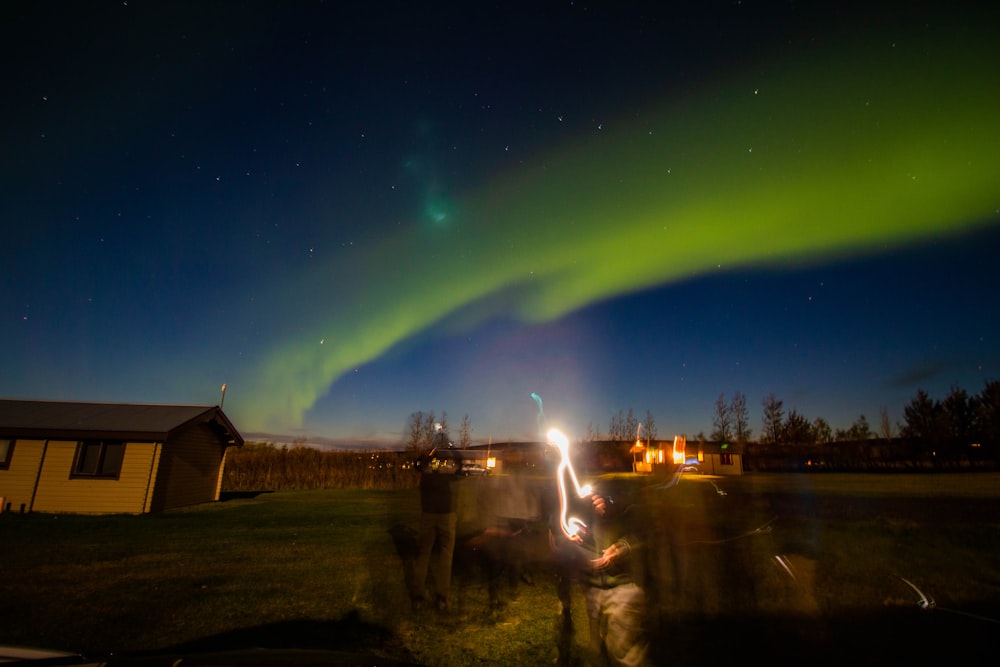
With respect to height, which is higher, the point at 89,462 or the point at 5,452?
the point at 5,452

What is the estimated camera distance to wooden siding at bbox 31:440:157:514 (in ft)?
65.5

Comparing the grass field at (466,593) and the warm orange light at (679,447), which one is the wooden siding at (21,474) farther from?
the warm orange light at (679,447)

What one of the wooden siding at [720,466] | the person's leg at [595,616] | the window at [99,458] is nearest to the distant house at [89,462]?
the window at [99,458]

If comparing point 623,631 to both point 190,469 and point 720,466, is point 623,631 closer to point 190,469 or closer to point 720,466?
point 190,469

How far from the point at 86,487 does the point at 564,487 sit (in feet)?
73.5

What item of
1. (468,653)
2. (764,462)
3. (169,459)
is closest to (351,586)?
(468,653)

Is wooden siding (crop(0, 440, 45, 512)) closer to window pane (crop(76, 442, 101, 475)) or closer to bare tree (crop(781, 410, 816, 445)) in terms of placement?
window pane (crop(76, 442, 101, 475))

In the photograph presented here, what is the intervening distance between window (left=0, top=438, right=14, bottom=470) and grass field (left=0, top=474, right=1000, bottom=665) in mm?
3486

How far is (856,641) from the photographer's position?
7.61 m

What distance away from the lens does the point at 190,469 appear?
2355 cm

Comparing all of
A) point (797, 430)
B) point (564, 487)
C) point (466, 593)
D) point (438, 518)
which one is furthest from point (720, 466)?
point (564, 487)

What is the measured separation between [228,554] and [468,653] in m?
8.92

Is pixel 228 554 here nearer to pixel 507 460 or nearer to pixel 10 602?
pixel 10 602

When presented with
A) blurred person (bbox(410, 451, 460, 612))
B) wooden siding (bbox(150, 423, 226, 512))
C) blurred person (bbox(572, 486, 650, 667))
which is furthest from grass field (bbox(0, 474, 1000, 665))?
wooden siding (bbox(150, 423, 226, 512))
